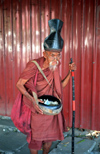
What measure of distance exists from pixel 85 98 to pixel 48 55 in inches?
74.9

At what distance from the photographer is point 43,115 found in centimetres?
275

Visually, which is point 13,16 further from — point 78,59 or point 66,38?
point 78,59

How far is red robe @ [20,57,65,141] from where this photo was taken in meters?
2.70

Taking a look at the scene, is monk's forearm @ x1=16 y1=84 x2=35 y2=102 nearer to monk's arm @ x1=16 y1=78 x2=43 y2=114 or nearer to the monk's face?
monk's arm @ x1=16 y1=78 x2=43 y2=114

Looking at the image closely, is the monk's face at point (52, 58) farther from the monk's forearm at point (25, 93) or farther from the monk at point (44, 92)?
the monk's forearm at point (25, 93)

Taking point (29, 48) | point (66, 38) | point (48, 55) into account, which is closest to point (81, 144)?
point (48, 55)

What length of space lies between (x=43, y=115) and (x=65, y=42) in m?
2.18

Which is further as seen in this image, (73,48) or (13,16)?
(13,16)

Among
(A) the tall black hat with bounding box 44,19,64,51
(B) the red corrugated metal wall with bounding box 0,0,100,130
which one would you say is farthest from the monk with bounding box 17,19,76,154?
(B) the red corrugated metal wall with bounding box 0,0,100,130

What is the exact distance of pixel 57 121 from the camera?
9.57 feet

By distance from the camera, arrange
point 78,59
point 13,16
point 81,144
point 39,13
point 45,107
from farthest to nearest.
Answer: point 13,16, point 39,13, point 78,59, point 81,144, point 45,107

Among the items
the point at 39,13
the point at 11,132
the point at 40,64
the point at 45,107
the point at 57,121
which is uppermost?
the point at 39,13

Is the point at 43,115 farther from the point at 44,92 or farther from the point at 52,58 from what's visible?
the point at 52,58

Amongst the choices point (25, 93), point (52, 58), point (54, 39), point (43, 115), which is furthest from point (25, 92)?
point (54, 39)
